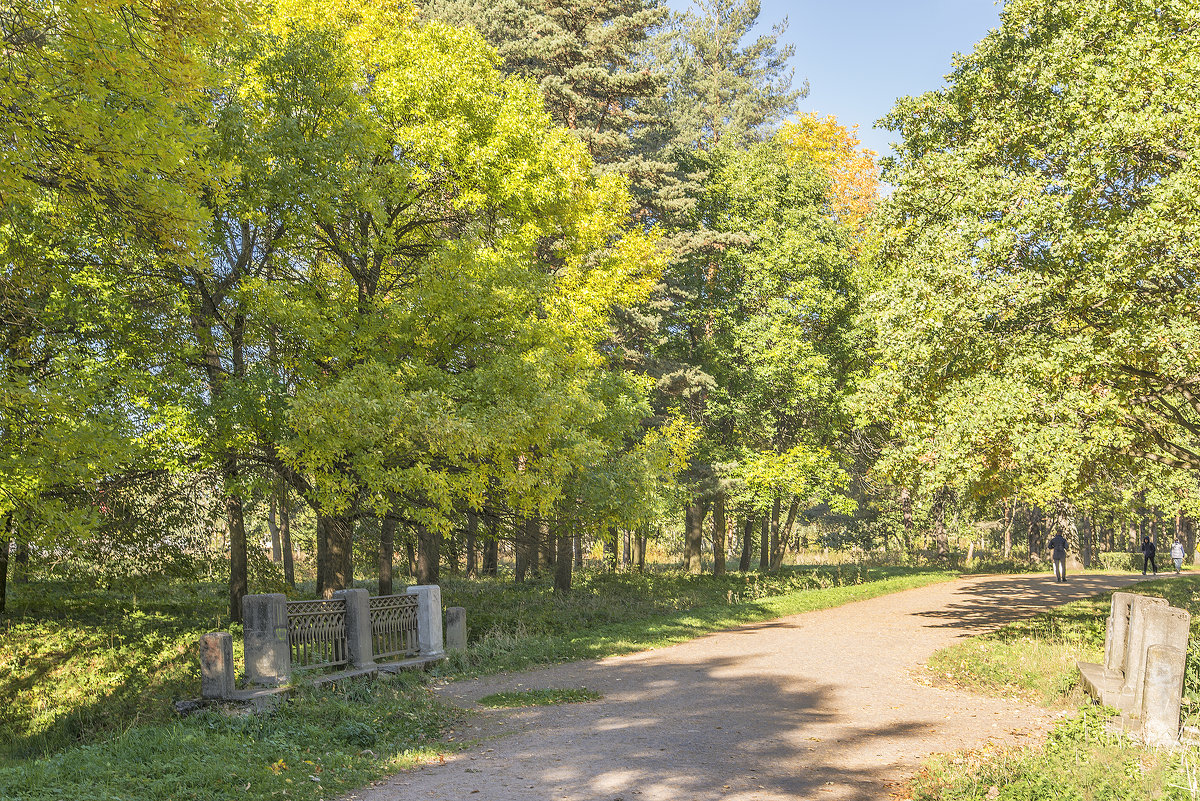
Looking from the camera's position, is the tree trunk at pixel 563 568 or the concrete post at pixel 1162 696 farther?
the tree trunk at pixel 563 568

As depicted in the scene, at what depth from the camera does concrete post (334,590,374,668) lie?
495 inches

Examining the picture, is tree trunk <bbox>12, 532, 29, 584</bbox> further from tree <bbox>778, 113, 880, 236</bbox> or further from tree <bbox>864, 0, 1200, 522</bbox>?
tree <bbox>778, 113, 880, 236</bbox>

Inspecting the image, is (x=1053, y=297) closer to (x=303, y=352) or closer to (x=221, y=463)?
(x=303, y=352)

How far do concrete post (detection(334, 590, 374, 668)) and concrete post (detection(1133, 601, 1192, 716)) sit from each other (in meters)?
9.75

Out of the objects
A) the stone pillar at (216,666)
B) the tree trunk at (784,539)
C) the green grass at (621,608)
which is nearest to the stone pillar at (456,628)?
the green grass at (621,608)

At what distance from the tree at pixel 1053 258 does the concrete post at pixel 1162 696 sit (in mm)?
5132

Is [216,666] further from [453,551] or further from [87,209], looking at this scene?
[453,551]

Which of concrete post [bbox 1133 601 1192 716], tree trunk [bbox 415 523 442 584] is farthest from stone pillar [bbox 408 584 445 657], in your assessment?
concrete post [bbox 1133 601 1192 716]

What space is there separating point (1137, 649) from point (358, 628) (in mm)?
9884

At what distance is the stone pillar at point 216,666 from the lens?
10.1 m

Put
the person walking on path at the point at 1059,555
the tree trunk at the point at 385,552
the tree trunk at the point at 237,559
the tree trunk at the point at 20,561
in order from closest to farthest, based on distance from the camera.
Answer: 1. the tree trunk at the point at 20,561
2. the tree trunk at the point at 237,559
3. the tree trunk at the point at 385,552
4. the person walking on path at the point at 1059,555

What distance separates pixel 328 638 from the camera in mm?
12227

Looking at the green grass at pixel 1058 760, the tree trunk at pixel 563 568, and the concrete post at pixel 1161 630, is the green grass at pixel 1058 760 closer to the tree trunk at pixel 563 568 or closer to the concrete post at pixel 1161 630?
the concrete post at pixel 1161 630

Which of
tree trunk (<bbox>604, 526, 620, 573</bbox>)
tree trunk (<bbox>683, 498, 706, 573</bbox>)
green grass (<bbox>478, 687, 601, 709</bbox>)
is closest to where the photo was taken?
green grass (<bbox>478, 687, 601, 709</bbox>)
